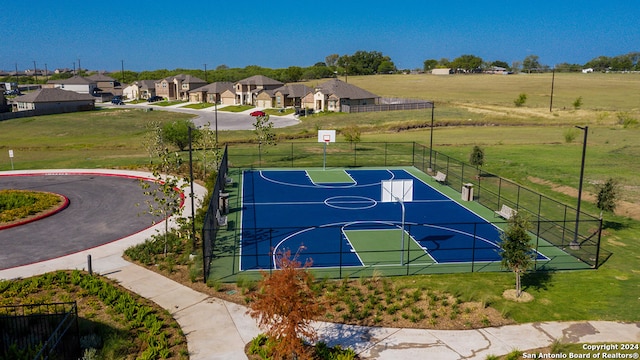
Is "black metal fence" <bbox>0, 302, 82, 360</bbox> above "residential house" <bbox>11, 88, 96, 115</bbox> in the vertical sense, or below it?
below

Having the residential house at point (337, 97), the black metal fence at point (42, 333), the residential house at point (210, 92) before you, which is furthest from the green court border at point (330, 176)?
the residential house at point (210, 92)

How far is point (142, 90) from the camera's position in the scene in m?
152

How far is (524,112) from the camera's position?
88.5 m

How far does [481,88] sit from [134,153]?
402ft

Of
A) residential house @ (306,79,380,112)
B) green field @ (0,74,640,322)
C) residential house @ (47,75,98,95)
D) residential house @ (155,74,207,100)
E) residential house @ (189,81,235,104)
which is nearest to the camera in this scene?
green field @ (0,74,640,322)

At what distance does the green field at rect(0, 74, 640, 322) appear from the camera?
19.5 m

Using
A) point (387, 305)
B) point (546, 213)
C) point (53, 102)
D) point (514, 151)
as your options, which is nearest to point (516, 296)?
point (387, 305)

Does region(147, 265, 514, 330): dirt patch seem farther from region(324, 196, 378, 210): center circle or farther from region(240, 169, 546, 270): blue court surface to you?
region(324, 196, 378, 210): center circle

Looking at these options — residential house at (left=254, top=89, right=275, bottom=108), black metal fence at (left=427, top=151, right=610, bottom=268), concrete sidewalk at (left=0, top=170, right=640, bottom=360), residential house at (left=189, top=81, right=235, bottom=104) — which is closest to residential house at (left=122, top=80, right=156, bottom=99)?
residential house at (left=189, top=81, right=235, bottom=104)

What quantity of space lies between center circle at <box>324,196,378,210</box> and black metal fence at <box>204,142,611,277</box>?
609 centimetres

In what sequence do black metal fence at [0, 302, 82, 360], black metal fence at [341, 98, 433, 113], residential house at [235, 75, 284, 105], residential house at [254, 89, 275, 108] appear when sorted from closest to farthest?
black metal fence at [0, 302, 82, 360] < black metal fence at [341, 98, 433, 113] < residential house at [254, 89, 275, 108] < residential house at [235, 75, 284, 105]

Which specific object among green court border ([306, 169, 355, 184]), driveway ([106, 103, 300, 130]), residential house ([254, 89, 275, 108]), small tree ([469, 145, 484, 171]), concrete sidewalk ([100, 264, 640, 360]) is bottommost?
concrete sidewalk ([100, 264, 640, 360])

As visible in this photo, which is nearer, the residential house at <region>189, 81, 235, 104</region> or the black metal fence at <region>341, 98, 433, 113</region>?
the black metal fence at <region>341, 98, 433, 113</region>

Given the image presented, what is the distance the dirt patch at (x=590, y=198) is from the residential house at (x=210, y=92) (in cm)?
9844
